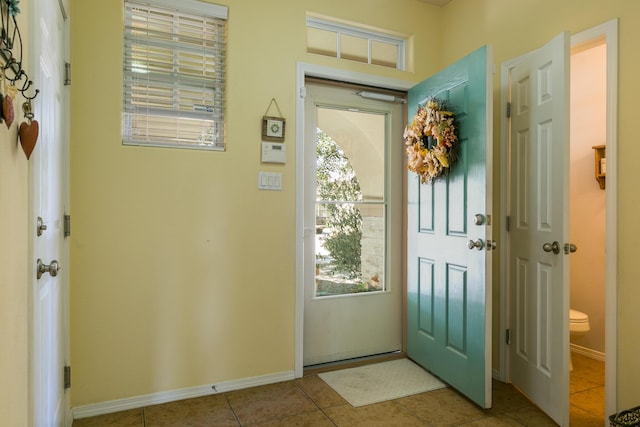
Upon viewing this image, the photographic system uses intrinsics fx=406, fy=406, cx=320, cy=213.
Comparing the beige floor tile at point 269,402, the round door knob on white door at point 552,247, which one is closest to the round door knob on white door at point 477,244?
the round door knob on white door at point 552,247

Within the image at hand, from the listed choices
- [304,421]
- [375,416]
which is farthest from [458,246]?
[304,421]

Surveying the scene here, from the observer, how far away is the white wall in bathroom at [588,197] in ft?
10.1

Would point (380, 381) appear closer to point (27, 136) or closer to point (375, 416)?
point (375, 416)

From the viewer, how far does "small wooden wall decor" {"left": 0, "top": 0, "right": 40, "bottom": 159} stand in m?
0.97

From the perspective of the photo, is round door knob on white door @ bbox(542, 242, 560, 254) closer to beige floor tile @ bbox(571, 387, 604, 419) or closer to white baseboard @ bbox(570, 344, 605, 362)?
beige floor tile @ bbox(571, 387, 604, 419)

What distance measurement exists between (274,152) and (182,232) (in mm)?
732

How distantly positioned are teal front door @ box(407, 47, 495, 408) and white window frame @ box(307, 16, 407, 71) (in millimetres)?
349

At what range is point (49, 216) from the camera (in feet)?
5.52

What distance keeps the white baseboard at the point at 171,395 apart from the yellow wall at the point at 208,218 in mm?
33

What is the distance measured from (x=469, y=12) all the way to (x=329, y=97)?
1.15 meters

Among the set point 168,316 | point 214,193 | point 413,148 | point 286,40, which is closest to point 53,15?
point 214,193

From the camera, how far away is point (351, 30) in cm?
285

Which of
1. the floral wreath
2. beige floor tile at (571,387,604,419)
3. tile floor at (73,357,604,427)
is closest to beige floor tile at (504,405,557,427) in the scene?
tile floor at (73,357,604,427)

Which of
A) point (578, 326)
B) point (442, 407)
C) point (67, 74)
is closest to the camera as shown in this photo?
point (67, 74)
